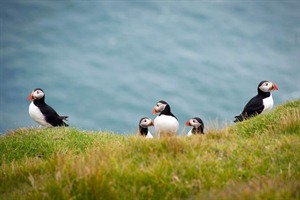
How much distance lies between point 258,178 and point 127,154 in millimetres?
2388

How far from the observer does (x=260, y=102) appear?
57.3 ft

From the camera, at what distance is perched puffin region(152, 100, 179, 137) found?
52.9ft

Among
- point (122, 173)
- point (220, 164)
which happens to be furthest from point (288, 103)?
point (122, 173)

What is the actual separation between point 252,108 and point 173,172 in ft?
36.1

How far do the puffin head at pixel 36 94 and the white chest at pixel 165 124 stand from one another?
5.73 meters

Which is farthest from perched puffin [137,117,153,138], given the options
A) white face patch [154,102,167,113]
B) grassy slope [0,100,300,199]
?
grassy slope [0,100,300,199]

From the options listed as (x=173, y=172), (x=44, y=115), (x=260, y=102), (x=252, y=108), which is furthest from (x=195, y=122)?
(x=173, y=172)

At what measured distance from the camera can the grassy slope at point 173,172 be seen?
21.7 ft

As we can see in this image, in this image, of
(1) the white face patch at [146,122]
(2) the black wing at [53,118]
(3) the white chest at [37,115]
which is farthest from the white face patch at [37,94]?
A: (1) the white face patch at [146,122]

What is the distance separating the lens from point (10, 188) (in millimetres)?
8359

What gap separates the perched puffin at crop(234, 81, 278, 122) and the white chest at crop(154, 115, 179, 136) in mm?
2546

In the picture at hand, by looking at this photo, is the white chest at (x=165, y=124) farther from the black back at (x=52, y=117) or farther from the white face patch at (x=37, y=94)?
the white face patch at (x=37, y=94)

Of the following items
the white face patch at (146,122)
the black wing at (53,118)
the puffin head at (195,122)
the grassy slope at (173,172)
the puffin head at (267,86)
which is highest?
the puffin head at (267,86)

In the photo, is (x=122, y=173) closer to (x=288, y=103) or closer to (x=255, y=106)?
(x=288, y=103)
